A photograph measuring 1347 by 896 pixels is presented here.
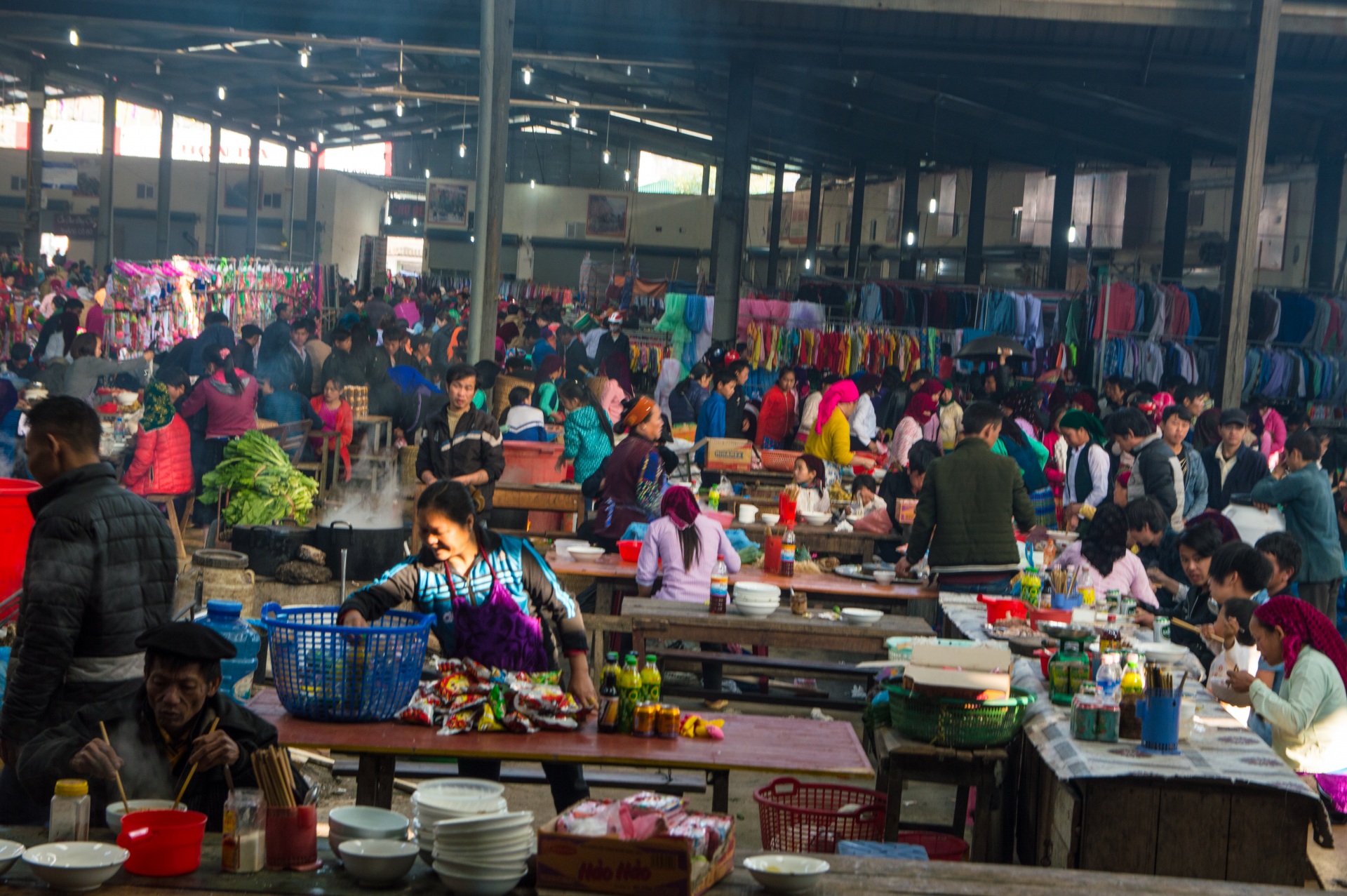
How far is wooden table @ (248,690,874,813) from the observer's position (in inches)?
147

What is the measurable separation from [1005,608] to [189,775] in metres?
4.06

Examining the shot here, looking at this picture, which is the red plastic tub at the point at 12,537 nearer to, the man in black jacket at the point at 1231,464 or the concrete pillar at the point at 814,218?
the man in black jacket at the point at 1231,464

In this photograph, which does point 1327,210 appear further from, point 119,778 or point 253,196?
point 253,196

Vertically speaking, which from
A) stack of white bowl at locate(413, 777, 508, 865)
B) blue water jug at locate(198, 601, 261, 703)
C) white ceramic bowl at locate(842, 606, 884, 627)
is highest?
stack of white bowl at locate(413, 777, 508, 865)

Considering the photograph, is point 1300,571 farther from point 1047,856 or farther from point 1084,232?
point 1084,232

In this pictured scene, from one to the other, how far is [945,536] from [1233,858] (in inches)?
125

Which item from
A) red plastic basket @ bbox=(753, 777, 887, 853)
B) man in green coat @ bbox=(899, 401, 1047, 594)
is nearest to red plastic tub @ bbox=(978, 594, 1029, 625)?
man in green coat @ bbox=(899, 401, 1047, 594)

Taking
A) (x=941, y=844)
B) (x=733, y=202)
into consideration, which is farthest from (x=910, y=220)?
(x=941, y=844)

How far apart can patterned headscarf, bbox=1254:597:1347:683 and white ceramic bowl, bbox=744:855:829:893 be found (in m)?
2.62

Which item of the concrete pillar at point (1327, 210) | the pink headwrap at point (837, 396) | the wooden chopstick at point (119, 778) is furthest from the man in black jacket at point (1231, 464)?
the concrete pillar at point (1327, 210)

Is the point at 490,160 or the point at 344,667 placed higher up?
the point at 490,160

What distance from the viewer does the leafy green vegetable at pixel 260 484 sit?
28.3ft

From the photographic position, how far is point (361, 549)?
7785mm

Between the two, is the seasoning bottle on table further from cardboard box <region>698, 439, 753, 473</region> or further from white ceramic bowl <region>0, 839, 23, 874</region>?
cardboard box <region>698, 439, 753, 473</region>
